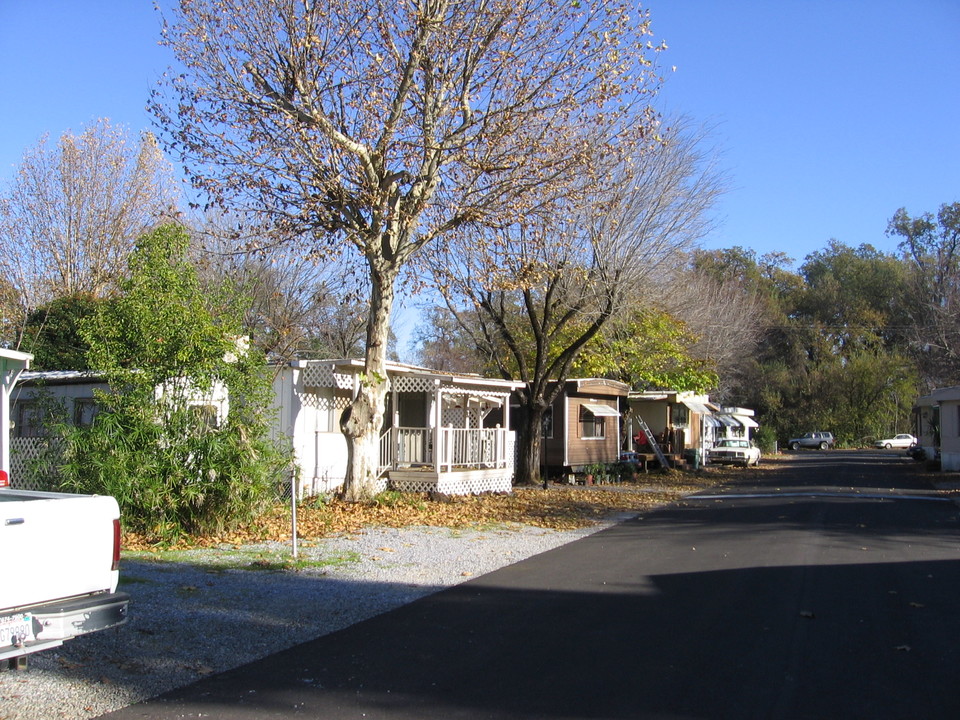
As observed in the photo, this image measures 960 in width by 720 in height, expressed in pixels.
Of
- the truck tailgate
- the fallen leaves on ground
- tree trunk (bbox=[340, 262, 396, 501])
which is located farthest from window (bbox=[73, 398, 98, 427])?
the truck tailgate

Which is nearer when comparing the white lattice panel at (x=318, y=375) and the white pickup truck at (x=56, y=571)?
the white pickup truck at (x=56, y=571)

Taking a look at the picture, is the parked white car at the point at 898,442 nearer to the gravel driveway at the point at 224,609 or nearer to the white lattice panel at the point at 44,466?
the gravel driveway at the point at 224,609

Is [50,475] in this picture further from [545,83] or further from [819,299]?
[819,299]

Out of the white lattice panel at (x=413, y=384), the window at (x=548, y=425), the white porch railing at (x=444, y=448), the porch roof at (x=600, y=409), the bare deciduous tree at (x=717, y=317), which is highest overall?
the bare deciduous tree at (x=717, y=317)

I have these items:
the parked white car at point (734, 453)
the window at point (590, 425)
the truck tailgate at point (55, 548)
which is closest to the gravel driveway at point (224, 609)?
the truck tailgate at point (55, 548)

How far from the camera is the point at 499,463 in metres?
21.2

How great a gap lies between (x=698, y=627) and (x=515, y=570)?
11.2ft

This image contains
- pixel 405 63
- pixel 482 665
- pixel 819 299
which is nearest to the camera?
pixel 482 665

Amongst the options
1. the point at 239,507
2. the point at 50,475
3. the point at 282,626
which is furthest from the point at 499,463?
the point at 282,626

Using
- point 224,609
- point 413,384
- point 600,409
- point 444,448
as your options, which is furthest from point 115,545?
point 600,409

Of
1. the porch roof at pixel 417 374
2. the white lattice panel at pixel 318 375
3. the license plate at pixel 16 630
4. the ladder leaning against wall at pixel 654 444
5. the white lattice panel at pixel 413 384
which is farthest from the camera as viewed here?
the ladder leaning against wall at pixel 654 444

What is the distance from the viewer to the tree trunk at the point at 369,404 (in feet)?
54.1

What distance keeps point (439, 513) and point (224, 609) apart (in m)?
8.72

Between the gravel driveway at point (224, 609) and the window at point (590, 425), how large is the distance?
48.0 feet
